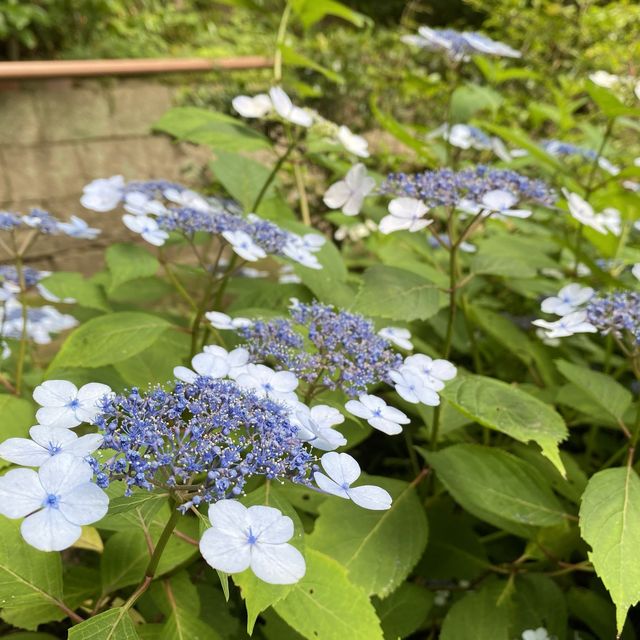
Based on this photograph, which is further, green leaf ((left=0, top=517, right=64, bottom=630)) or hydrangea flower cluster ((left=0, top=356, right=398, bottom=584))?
green leaf ((left=0, top=517, right=64, bottom=630))

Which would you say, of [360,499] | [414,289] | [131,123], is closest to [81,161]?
[131,123]

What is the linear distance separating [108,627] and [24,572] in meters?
0.19

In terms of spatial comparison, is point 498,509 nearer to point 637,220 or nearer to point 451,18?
point 637,220

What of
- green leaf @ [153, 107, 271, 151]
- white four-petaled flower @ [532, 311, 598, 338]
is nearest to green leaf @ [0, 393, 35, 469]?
green leaf @ [153, 107, 271, 151]

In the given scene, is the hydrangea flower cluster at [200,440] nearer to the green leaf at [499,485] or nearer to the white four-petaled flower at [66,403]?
the white four-petaled flower at [66,403]

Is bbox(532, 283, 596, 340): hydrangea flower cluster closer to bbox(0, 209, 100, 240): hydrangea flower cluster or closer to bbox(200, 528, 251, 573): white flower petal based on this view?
bbox(200, 528, 251, 573): white flower petal

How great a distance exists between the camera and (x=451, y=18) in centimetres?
606

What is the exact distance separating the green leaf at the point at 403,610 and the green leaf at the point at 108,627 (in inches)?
21.2

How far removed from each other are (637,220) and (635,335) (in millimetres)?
Answer: 1082

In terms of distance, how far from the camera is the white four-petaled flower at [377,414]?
2.59 ft

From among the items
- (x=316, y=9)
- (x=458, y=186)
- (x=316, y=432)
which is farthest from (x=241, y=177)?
(x=316, y=432)

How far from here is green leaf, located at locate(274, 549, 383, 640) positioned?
79 cm

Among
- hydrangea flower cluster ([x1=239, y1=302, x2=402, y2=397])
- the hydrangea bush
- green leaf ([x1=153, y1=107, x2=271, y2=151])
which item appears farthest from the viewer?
green leaf ([x1=153, y1=107, x2=271, y2=151])

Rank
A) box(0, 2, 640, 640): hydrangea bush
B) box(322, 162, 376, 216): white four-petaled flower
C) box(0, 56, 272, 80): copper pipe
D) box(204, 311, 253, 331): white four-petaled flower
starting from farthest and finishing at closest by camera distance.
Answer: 1. box(0, 56, 272, 80): copper pipe
2. box(322, 162, 376, 216): white four-petaled flower
3. box(204, 311, 253, 331): white four-petaled flower
4. box(0, 2, 640, 640): hydrangea bush
